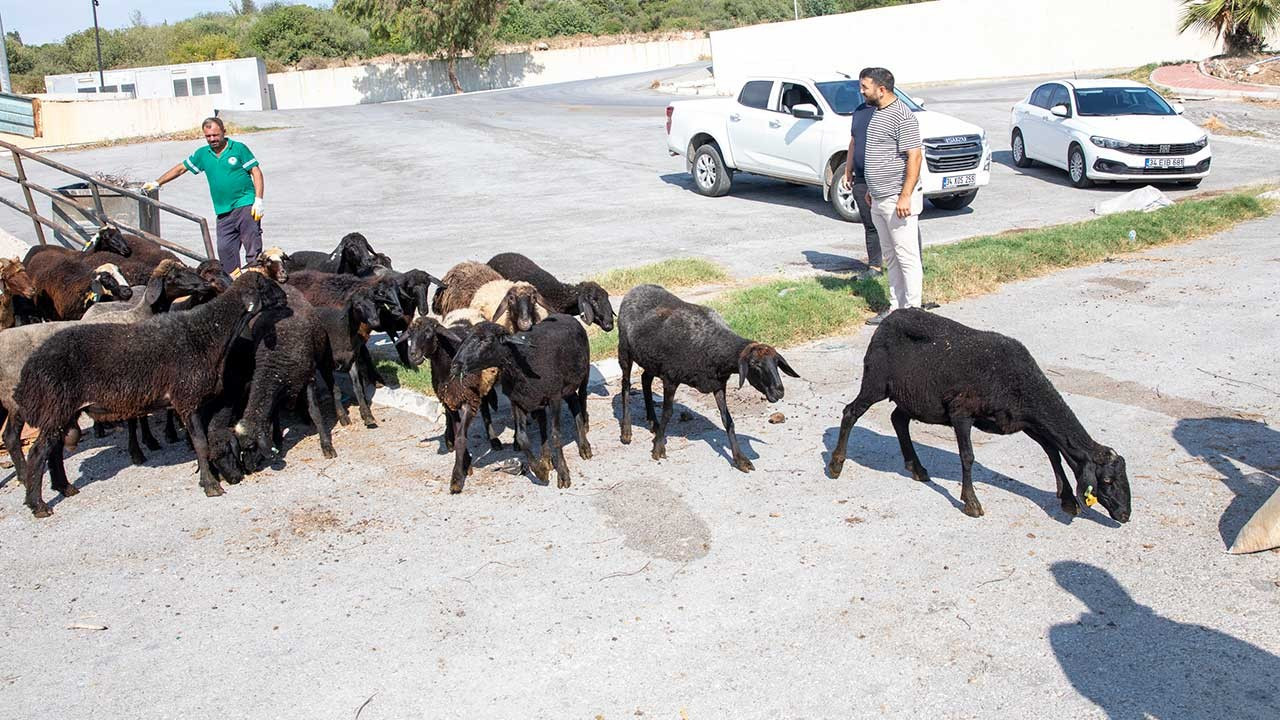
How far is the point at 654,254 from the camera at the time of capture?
Answer: 1488 cm

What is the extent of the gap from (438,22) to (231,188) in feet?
171

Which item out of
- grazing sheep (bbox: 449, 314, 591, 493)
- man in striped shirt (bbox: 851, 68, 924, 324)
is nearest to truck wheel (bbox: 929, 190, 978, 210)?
man in striped shirt (bbox: 851, 68, 924, 324)

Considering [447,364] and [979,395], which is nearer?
[979,395]

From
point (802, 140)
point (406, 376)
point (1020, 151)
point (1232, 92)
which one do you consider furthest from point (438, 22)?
point (406, 376)

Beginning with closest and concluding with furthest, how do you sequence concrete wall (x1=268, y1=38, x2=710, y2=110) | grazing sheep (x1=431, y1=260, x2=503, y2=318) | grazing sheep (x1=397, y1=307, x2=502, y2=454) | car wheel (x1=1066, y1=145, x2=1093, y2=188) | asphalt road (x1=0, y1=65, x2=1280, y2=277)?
1. grazing sheep (x1=397, y1=307, x2=502, y2=454)
2. grazing sheep (x1=431, y1=260, x2=503, y2=318)
3. asphalt road (x1=0, y1=65, x2=1280, y2=277)
4. car wheel (x1=1066, y1=145, x2=1093, y2=188)
5. concrete wall (x1=268, y1=38, x2=710, y2=110)

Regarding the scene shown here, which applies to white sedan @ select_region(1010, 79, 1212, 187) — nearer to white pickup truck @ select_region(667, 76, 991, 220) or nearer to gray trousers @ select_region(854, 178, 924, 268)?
white pickup truck @ select_region(667, 76, 991, 220)

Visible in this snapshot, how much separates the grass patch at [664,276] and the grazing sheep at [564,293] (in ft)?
7.26

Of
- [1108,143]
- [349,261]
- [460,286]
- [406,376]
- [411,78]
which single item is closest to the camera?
[460,286]

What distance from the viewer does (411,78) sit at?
216 feet

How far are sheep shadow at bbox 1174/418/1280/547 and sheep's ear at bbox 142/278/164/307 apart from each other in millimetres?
7801

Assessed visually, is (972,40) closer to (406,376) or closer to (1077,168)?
(1077,168)

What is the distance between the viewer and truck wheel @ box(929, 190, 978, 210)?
17.3m

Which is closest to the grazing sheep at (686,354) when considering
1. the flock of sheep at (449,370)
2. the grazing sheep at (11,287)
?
the flock of sheep at (449,370)

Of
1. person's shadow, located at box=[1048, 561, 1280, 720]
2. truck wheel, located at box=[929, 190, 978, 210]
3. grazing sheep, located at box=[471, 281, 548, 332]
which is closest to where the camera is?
person's shadow, located at box=[1048, 561, 1280, 720]
